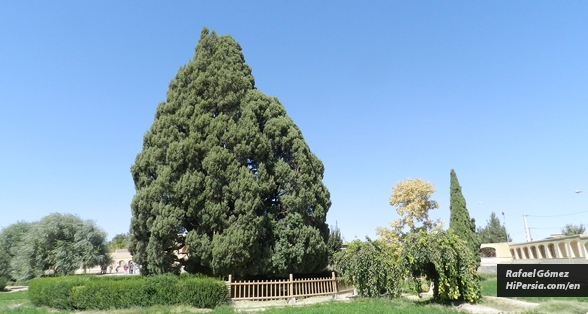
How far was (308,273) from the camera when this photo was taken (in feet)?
58.0

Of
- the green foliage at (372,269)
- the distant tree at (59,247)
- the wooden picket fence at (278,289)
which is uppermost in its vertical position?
the distant tree at (59,247)

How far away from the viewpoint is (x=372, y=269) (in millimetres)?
14172

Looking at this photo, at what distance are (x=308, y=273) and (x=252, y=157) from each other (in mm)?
6503

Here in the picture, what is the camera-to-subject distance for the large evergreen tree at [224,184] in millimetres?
15617

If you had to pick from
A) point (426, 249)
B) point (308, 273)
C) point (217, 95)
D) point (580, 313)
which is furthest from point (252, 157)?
point (580, 313)

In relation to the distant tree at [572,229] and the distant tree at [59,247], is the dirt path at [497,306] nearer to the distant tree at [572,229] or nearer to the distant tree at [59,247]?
the distant tree at [59,247]

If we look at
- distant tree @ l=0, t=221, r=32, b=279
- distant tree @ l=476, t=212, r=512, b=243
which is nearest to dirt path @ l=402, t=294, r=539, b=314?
distant tree @ l=0, t=221, r=32, b=279

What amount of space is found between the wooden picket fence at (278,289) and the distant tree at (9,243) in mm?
26334

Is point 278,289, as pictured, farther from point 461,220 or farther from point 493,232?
point 493,232

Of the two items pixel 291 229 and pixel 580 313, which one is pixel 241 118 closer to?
pixel 291 229

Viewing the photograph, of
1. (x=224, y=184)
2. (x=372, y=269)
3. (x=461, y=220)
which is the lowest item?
(x=372, y=269)

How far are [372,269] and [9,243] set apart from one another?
3584 cm

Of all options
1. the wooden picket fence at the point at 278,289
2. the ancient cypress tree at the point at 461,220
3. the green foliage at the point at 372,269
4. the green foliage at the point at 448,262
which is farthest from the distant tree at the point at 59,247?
the ancient cypress tree at the point at 461,220

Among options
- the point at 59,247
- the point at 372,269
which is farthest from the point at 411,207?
the point at 59,247
